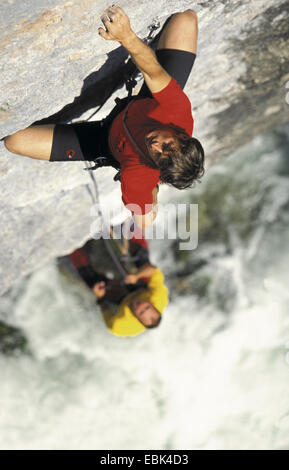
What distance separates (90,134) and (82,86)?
0.30 metres

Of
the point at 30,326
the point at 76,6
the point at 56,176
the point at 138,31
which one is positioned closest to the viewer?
the point at 76,6

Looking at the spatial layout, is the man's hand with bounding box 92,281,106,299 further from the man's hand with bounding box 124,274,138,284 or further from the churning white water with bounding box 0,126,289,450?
the churning white water with bounding box 0,126,289,450

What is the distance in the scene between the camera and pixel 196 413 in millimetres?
4531

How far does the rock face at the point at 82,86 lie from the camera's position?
162 centimetres

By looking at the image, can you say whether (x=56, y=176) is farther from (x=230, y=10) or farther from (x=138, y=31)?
(x=230, y=10)

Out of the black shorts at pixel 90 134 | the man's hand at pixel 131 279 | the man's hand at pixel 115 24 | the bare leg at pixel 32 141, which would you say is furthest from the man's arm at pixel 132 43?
the man's hand at pixel 131 279

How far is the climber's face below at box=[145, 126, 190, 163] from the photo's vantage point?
1.64 metres

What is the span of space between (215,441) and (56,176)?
13.4 ft

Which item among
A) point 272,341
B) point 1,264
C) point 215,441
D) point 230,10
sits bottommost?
point 215,441

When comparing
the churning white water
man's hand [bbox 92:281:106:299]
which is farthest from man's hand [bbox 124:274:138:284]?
the churning white water

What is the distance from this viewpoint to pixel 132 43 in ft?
5.04

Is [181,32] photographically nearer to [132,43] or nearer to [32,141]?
[132,43]

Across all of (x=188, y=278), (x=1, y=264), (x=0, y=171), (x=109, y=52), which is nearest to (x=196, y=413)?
(x=188, y=278)

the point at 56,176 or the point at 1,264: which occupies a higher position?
the point at 56,176
